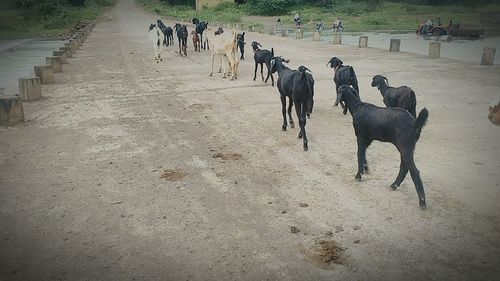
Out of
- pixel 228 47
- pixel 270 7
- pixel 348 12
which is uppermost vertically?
pixel 270 7

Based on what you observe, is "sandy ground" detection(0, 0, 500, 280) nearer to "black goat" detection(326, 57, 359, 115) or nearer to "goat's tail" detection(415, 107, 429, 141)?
"black goat" detection(326, 57, 359, 115)

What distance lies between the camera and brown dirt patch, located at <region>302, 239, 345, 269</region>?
14.1ft

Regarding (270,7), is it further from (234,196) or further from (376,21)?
(234,196)

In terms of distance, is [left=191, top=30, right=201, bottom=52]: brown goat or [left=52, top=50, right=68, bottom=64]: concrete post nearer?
[left=52, top=50, right=68, bottom=64]: concrete post

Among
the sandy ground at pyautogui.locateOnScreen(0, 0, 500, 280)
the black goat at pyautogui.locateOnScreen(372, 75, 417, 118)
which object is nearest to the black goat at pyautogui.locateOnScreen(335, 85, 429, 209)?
the sandy ground at pyautogui.locateOnScreen(0, 0, 500, 280)

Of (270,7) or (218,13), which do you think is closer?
(270,7)

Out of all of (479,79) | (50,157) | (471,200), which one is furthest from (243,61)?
(471,200)

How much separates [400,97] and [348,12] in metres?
51.6

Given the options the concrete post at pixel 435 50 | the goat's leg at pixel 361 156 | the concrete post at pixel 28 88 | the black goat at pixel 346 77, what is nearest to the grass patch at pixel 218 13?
the concrete post at pixel 435 50

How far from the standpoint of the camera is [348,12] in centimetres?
5497

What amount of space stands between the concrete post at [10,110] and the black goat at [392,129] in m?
7.63

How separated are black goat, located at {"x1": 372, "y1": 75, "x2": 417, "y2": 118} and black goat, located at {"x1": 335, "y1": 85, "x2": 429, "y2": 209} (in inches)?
67.4

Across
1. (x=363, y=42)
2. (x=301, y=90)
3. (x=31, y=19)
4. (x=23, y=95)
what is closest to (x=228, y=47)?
(x=23, y=95)

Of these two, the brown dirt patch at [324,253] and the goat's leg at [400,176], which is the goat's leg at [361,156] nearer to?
the goat's leg at [400,176]
